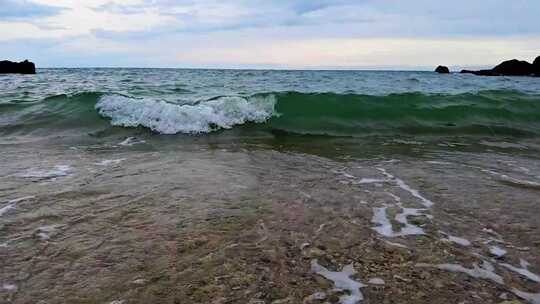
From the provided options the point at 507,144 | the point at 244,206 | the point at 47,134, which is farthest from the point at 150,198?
the point at 507,144

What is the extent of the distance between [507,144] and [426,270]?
7223 mm

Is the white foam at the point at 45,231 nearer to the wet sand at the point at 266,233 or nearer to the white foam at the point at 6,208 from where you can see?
the wet sand at the point at 266,233

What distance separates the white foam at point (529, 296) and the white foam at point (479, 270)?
130 mm

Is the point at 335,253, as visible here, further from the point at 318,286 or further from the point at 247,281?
the point at 247,281

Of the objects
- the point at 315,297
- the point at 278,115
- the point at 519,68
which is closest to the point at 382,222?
the point at 315,297

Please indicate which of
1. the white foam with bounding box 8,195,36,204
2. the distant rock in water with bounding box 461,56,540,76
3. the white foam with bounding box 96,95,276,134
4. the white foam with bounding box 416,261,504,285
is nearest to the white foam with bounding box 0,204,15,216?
the white foam with bounding box 8,195,36,204

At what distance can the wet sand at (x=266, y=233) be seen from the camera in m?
2.72

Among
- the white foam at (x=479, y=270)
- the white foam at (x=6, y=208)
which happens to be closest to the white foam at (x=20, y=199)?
the white foam at (x=6, y=208)

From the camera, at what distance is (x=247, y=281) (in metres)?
Result: 2.79

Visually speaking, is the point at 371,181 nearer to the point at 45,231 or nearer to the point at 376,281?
the point at 376,281

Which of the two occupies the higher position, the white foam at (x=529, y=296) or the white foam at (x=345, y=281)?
the white foam at (x=529, y=296)

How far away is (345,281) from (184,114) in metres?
8.51

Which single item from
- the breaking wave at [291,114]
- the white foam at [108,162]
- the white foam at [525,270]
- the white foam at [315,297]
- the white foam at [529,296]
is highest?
the breaking wave at [291,114]

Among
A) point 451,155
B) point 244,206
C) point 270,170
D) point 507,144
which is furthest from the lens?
point 507,144
